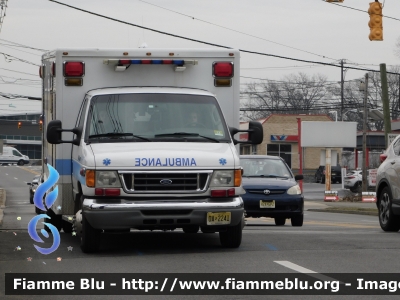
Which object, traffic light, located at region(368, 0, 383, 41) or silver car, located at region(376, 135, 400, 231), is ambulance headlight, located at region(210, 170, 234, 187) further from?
traffic light, located at region(368, 0, 383, 41)

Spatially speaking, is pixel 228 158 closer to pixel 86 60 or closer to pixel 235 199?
pixel 235 199

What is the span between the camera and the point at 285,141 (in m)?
75.6

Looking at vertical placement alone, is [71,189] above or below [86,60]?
below

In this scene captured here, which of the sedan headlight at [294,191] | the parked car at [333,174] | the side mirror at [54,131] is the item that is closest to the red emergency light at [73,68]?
the side mirror at [54,131]

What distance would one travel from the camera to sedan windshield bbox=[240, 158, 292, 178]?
1973 cm

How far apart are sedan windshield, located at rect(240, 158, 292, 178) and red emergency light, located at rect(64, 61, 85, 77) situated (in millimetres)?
8062

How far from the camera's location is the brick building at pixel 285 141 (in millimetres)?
75000

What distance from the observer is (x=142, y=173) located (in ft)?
34.9

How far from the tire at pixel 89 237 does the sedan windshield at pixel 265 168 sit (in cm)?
893

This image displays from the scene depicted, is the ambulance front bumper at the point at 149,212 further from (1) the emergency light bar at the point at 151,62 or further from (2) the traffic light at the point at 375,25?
(2) the traffic light at the point at 375,25

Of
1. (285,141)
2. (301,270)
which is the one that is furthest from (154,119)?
(285,141)

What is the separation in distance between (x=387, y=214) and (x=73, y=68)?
6.31 meters

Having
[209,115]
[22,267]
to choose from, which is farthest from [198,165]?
[22,267]

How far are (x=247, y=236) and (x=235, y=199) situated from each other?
2.72 m
